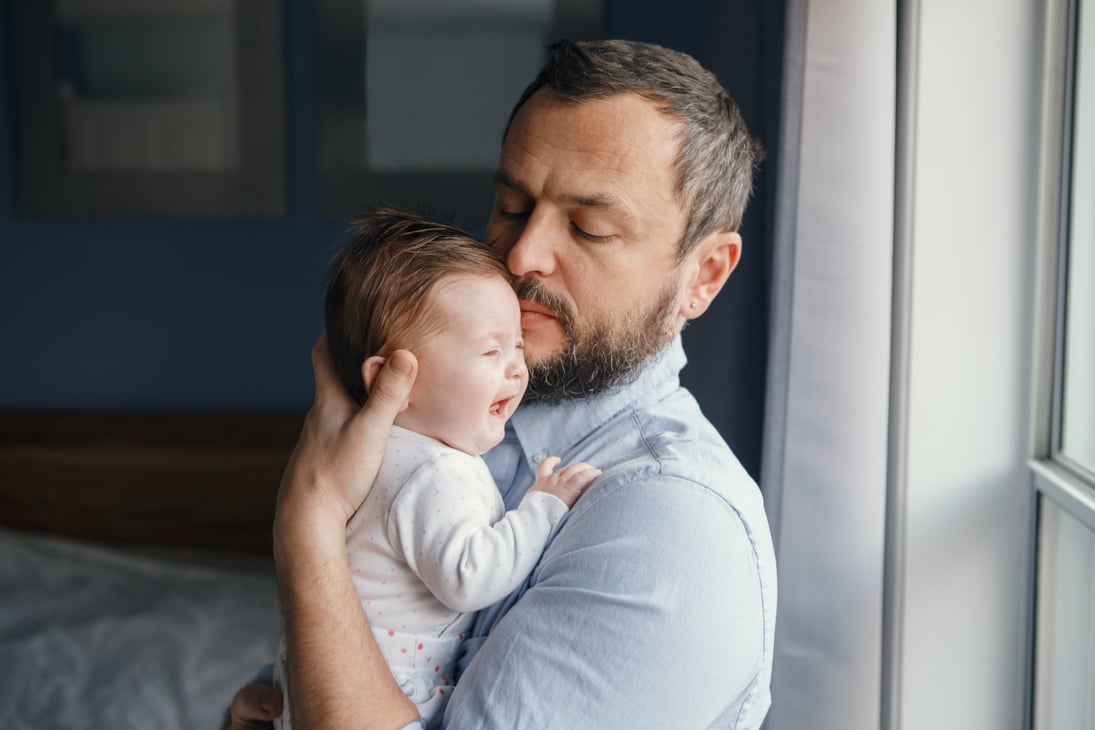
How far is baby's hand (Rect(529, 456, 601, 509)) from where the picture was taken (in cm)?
105

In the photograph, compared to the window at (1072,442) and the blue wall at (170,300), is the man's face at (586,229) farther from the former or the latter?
the blue wall at (170,300)

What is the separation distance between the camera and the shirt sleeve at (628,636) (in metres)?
0.91

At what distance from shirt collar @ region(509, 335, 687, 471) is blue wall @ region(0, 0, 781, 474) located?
2.19m

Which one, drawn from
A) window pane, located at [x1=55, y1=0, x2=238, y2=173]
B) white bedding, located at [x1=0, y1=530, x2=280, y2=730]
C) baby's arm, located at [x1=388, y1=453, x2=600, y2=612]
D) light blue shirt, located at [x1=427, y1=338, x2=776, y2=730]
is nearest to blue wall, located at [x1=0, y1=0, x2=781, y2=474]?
window pane, located at [x1=55, y1=0, x2=238, y2=173]

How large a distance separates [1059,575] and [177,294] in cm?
269

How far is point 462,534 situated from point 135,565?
2.22 meters

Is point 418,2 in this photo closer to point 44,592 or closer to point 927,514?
point 44,592

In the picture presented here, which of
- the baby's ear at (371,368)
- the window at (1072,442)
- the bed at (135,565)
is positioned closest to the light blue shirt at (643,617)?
the baby's ear at (371,368)

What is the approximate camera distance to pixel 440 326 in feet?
3.47

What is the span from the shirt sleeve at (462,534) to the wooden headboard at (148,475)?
229 centimetres

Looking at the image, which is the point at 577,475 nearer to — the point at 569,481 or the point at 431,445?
the point at 569,481

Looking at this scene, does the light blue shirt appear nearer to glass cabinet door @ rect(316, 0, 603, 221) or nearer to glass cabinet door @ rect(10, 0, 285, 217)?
glass cabinet door @ rect(316, 0, 603, 221)

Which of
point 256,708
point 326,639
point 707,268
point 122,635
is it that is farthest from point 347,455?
point 122,635

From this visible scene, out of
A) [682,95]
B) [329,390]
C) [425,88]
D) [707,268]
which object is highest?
[425,88]
